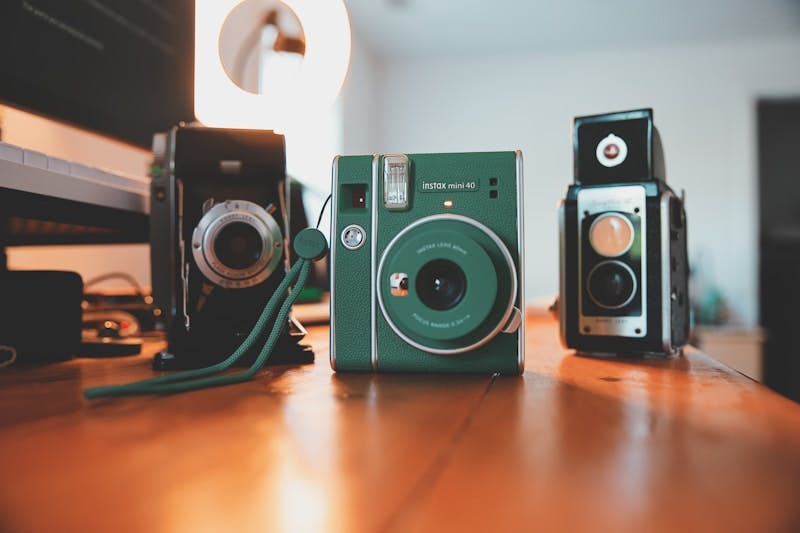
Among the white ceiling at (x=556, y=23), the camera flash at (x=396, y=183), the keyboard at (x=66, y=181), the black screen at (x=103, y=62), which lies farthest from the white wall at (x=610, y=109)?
the camera flash at (x=396, y=183)

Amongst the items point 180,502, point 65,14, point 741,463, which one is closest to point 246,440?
point 180,502

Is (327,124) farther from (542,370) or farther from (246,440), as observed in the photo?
(246,440)

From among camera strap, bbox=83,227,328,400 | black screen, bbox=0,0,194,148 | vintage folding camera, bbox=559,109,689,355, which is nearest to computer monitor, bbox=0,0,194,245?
black screen, bbox=0,0,194,148

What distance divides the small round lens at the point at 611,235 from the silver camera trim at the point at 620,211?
1 cm

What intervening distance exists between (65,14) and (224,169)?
549mm

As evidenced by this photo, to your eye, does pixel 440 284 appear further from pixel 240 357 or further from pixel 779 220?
pixel 779 220

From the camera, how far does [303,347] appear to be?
2.26 feet

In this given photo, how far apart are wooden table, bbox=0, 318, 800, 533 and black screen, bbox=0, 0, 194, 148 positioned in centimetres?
57

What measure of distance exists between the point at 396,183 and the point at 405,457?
355mm

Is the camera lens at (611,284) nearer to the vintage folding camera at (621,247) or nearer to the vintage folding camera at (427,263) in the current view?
the vintage folding camera at (621,247)

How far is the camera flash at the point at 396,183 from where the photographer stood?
0.62m

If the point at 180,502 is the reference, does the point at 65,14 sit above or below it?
above

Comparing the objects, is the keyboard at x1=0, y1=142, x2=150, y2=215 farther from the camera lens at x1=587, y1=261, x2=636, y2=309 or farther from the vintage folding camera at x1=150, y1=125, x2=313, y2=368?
the camera lens at x1=587, y1=261, x2=636, y2=309

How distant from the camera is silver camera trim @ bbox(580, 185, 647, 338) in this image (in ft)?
2.45
